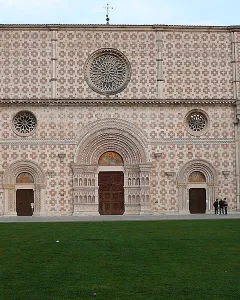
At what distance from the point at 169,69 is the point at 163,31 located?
7.19ft

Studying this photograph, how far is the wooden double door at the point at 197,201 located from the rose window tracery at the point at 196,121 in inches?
133

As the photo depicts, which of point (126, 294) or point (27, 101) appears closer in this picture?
point (126, 294)

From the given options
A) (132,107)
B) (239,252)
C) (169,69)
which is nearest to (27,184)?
(132,107)

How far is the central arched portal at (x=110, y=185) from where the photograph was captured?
112ft

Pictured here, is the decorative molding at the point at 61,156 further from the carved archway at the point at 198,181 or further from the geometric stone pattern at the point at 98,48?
the carved archway at the point at 198,181

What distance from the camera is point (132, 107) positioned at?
34156 mm

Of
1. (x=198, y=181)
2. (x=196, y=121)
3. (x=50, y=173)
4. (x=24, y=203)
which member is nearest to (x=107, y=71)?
(x=196, y=121)

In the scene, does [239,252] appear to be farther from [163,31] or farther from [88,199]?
[163,31]

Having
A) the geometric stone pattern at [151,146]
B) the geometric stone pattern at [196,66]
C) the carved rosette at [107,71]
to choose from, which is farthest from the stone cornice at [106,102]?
the carved rosette at [107,71]

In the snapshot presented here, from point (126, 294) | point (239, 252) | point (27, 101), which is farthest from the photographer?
point (27, 101)

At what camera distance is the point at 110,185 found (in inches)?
1358

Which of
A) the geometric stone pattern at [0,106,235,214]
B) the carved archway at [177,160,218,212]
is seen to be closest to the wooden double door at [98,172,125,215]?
the geometric stone pattern at [0,106,235,214]

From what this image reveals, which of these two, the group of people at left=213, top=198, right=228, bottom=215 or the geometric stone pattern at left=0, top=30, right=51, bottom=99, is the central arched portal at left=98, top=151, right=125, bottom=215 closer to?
the geometric stone pattern at left=0, top=30, right=51, bottom=99

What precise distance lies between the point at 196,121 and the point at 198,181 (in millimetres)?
3327
